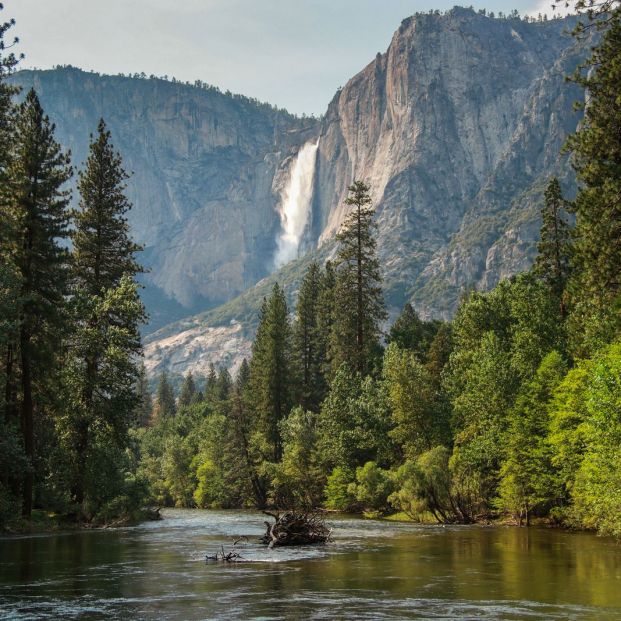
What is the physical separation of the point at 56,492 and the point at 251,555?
17385mm

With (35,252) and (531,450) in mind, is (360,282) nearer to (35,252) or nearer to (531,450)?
(531,450)

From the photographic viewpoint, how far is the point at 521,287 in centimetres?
6191

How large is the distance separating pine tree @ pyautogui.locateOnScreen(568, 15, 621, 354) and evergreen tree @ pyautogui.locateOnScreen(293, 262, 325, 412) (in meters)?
57.7

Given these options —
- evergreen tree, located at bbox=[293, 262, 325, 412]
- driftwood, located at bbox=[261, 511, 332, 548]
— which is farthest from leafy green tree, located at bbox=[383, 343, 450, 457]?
evergreen tree, located at bbox=[293, 262, 325, 412]

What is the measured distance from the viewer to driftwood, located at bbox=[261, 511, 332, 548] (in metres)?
36.4

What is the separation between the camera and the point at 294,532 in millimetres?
36938

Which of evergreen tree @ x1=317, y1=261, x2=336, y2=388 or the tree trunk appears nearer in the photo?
the tree trunk

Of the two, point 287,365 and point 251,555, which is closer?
point 251,555

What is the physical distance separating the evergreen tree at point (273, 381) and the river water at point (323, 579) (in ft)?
158

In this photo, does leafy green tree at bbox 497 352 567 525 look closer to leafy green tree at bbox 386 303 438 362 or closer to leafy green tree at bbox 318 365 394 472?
leafy green tree at bbox 318 365 394 472

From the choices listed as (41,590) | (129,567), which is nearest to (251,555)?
(129,567)

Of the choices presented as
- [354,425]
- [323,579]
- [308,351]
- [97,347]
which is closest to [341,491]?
[354,425]

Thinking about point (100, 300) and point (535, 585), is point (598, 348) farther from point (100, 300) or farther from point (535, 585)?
point (100, 300)

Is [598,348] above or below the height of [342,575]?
above
